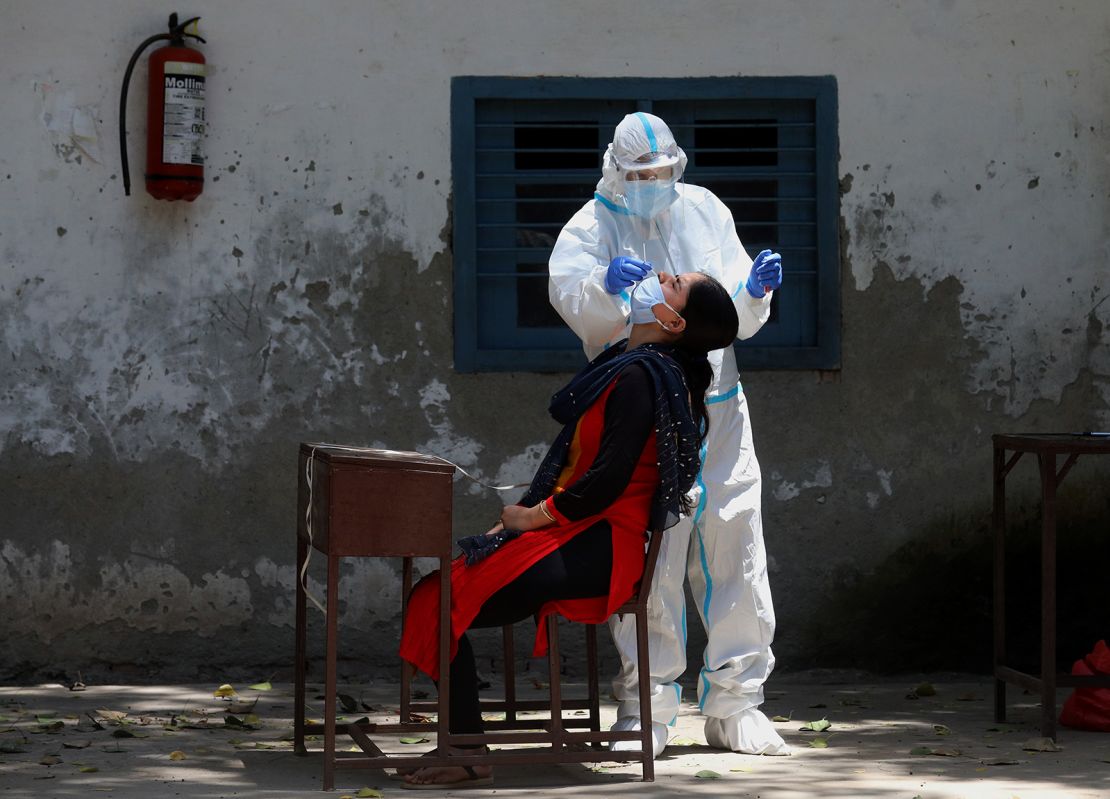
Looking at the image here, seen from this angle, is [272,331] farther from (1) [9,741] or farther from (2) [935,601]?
(2) [935,601]

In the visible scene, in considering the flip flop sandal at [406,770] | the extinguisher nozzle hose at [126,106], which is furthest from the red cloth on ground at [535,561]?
the extinguisher nozzle hose at [126,106]

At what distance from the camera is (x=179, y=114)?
609cm

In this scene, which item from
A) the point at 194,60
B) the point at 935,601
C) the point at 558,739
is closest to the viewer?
the point at 558,739

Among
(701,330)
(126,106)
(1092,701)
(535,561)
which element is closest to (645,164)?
(701,330)

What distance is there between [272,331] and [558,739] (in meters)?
2.38

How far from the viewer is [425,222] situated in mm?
6336

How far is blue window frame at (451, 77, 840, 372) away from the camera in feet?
20.8

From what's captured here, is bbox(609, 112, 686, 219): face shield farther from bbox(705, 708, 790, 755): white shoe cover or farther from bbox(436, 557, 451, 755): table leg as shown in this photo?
bbox(705, 708, 790, 755): white shoe cover

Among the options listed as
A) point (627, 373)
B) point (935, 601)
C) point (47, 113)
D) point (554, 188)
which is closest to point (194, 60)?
point (47, 113)

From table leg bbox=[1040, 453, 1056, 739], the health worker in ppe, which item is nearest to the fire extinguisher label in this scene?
the health worker in ppe

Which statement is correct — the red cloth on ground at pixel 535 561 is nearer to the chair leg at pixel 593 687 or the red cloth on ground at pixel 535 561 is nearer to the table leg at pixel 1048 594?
the chair leg at pixel 593 687

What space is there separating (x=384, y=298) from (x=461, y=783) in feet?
7.58

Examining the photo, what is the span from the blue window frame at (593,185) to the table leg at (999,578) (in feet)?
Result: 3.22

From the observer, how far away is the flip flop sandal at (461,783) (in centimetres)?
459
